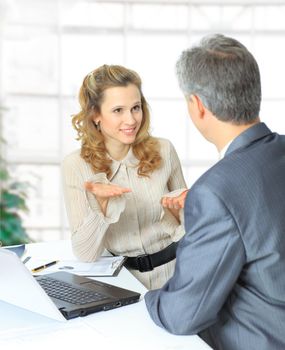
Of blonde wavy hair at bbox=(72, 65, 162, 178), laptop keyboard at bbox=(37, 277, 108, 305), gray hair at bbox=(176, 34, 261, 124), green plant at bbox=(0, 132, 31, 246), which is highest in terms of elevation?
gray hair at bbox=(176, 34, 261, 124)

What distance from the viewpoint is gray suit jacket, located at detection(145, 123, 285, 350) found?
1304 mm

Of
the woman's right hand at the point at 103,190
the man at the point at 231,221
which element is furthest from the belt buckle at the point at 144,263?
the man at the point at 231,221

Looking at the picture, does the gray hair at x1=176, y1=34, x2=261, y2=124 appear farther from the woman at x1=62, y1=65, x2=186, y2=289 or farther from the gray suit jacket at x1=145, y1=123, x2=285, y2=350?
the woman at x1=62, y1=65, x2=186, y2=289

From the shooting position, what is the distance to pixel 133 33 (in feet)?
13.5

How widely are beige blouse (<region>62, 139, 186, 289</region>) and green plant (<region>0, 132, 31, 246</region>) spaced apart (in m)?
1.85

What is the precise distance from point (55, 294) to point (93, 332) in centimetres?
28

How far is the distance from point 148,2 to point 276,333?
3.15 meters

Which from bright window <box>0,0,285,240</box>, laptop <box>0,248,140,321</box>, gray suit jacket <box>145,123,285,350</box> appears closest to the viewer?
gray suit jacket <box>145,123,285,350</box>

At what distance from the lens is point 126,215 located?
2377 mm

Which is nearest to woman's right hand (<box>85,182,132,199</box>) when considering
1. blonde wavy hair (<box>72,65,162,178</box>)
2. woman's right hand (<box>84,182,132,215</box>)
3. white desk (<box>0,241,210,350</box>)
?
woman's right hand (<box>84,182,132,215</box>)

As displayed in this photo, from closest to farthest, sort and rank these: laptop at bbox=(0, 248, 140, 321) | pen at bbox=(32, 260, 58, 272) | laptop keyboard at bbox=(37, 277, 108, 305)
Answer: laptop at bbox=(0, 248, 140, 321), laptop keyboard at bbox=(37, 277, 108, 305), pen at bbox=(32, 260, 58, 272)

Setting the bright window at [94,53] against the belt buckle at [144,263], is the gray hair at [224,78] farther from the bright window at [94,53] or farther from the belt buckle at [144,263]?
the bright window at [94,53]

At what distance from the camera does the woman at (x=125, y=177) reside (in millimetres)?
2238

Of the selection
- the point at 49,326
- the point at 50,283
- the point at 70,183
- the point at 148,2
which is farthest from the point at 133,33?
the point at 49,326
